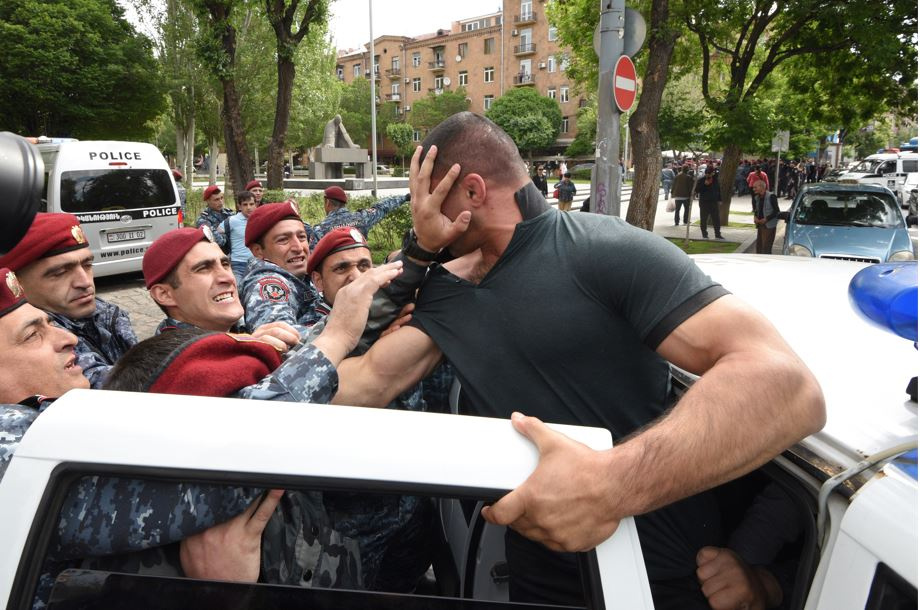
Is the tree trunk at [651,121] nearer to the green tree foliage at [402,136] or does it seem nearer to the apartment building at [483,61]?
the green tree foliage at [402,136]

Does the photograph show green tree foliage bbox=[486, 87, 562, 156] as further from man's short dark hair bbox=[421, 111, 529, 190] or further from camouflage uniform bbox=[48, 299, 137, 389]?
man's short dark hair bbox=[421, 111, 529, 190]

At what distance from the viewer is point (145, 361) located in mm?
1458

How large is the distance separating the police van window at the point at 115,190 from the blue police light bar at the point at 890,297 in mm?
9933

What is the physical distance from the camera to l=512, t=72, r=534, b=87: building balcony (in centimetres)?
6844

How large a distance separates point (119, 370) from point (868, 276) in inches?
60.8

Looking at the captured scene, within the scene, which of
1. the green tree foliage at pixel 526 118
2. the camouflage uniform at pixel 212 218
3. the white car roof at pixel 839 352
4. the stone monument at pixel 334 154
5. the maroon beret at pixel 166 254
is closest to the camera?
the white car roof at pixel 839 352

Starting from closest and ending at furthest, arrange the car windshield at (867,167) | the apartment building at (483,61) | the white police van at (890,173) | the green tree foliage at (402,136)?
the white police van at (890,173) → the car windshield at (867,167) → the green tree foliage at (402,136) → the apartment building at (483,61)

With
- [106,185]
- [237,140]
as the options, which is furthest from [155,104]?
[106,185]

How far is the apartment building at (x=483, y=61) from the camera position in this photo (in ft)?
220

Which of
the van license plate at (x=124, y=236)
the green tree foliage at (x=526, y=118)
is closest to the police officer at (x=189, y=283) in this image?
the van license plate at (x=124, y=236)

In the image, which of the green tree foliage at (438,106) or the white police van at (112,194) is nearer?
the white police van at (112,194)

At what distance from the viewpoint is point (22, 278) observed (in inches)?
119

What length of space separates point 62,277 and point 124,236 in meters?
7.38

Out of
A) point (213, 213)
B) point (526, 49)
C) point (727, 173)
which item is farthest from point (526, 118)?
point (213, 213)
